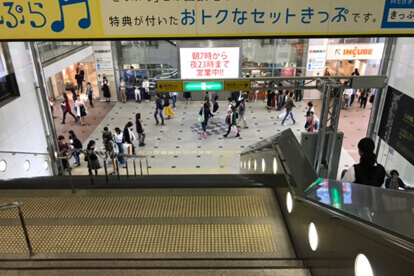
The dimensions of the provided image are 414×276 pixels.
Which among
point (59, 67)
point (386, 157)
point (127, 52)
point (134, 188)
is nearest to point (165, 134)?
point (59, 67)

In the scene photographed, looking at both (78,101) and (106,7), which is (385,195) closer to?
(106,7)

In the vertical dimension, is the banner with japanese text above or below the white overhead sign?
above

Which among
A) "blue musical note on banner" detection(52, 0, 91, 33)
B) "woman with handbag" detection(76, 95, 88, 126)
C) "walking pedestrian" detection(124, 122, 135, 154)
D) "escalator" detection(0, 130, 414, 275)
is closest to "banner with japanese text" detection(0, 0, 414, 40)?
"blue musical note on banner" detection(52, 0, 91, 33)

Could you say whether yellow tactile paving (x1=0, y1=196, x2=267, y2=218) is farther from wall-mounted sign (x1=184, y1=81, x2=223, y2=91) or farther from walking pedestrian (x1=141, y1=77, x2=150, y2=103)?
walking pedestrian (x1=141, y1=77, x2=150, y2=103)

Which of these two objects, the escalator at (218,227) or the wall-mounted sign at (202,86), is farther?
the wall-mounted sign at (202,86)

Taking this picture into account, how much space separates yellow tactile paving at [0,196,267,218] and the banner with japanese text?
2.13 metres

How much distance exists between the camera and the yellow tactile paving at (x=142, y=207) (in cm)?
419

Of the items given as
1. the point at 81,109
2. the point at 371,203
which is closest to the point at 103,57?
the point at 81,109

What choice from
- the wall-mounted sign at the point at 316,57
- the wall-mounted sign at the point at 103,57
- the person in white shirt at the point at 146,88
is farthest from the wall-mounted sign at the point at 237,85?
the wall-mounted sign at the point at 103,57

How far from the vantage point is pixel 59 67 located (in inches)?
553

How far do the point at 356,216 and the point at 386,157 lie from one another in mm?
8822

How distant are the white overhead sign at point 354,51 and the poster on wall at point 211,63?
5.97m

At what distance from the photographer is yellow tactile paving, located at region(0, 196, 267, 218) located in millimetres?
4191

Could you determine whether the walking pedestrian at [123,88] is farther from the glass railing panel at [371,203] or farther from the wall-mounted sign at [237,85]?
the glass railing panel at [371,203]
